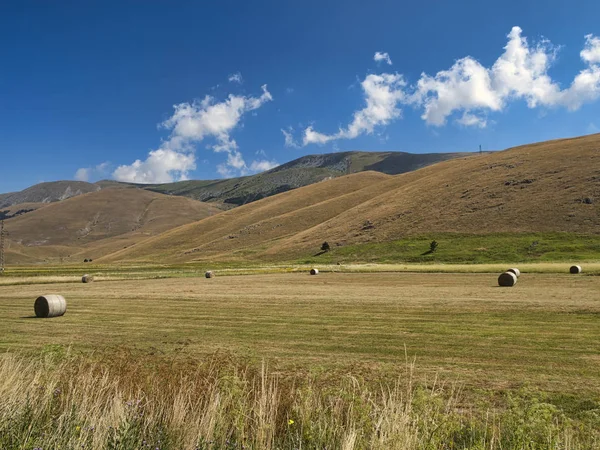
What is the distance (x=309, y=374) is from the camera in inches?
448

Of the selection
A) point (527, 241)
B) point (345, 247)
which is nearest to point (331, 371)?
point (527, 241)

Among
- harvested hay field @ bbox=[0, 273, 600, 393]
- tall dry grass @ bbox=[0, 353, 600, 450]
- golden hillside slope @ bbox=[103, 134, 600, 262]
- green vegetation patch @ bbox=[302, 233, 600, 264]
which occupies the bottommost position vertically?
green vegetation patch @ bbox=[302, 233, 600, 264]

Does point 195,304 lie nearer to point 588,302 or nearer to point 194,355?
point 194,355

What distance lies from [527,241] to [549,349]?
7738cm

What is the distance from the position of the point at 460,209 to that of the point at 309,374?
351 feet

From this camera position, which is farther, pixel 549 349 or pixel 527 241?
pixel 527 241

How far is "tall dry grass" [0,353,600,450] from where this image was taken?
7008 millimetres

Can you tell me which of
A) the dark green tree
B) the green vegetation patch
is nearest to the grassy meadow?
the green vegetation patch

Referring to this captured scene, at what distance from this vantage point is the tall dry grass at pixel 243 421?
23.0ft

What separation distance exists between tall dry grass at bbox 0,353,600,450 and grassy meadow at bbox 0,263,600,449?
0.04 meters

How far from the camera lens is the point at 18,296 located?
39875mm

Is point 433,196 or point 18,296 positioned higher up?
point 433,196

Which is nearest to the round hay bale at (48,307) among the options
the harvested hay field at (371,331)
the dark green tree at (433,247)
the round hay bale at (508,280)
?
the harvested hay field at (371,331)

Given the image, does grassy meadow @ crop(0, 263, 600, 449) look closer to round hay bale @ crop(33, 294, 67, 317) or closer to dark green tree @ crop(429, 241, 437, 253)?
round hay bale @ crop(33, 294, 67, 317)
